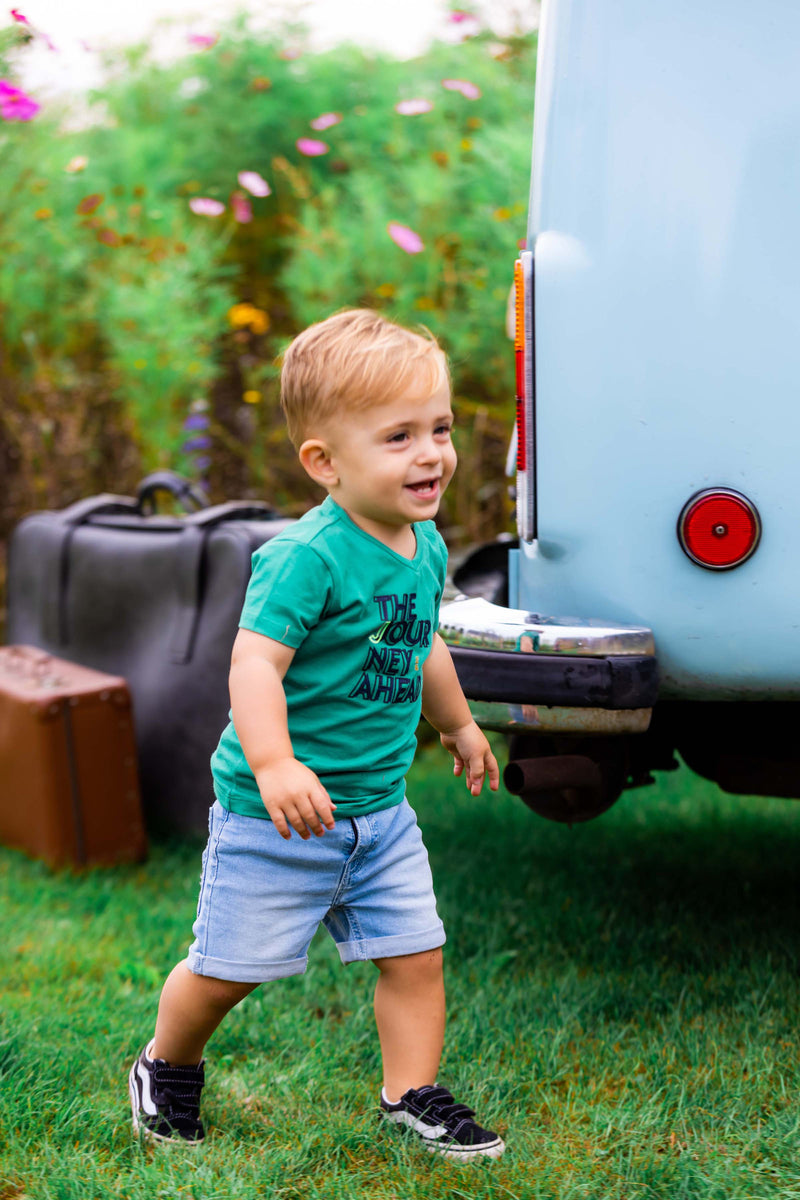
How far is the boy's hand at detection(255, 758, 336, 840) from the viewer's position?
1.71m

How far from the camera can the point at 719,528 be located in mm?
2100

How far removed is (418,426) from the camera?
1.86 metres

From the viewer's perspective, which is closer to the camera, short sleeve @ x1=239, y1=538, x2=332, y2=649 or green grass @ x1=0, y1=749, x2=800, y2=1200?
short sleeve @ x1=239, y1=538, x2=332, y2=649

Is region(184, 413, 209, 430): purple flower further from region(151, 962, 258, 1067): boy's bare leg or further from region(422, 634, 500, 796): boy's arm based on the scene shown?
region(151, 962, 258, 1067): boy's bare leg

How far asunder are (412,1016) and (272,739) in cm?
60

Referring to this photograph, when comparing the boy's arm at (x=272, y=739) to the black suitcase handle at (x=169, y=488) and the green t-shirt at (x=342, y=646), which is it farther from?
the black suitcase handle at (x=169, y=488)

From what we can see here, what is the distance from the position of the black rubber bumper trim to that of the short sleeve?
50cm

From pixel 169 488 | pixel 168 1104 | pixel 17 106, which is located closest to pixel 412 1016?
pixel 168 1104

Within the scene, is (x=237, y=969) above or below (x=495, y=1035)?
above

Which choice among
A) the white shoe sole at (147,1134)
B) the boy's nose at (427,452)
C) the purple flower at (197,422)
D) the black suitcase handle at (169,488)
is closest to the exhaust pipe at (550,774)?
the boy's nose at (427,452)

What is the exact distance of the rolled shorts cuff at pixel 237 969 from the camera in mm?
1924

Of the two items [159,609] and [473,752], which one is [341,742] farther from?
[159,609]

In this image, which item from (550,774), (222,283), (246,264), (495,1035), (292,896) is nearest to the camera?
(292,896)

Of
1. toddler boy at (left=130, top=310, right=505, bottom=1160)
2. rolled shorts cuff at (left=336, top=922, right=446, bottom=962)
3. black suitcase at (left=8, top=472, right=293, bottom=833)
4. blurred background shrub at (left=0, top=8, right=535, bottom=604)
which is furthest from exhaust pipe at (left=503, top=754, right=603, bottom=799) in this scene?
blurred background shrub at (left=0, top=8, right=535, bottom=604)
